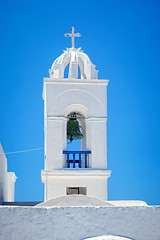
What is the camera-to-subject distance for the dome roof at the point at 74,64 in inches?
573

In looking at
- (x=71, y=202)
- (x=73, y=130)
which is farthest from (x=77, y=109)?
(x=71, y=202)

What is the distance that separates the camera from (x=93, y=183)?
44.9ft

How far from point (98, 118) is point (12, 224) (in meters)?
7.64

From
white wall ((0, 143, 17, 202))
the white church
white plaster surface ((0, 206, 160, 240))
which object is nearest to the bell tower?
the white church

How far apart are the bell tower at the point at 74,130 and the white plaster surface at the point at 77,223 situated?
21.0 ft

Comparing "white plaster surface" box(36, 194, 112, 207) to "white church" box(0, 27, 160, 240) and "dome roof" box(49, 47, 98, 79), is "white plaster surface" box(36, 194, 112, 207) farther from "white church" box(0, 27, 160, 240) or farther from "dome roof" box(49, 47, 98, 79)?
"dome roof" box(49, 47, 98, 79)

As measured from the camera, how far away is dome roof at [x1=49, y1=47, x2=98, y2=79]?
1456 cm

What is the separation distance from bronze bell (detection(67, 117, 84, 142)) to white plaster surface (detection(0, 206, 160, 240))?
24.6 ft

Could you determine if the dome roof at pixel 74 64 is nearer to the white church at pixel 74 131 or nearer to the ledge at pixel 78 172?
the white church at pixel 74 131

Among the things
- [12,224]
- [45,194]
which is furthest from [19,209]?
[45,194]

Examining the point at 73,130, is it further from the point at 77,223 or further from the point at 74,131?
the point at 77,223

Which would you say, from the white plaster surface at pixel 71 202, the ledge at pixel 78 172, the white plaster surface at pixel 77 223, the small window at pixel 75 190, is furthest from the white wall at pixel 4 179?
the white plaster surface at pixel 77 223

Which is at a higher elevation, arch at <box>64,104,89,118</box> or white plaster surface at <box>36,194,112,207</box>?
arch at <box>64,104,89,118</box>

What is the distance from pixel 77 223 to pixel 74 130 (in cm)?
771
